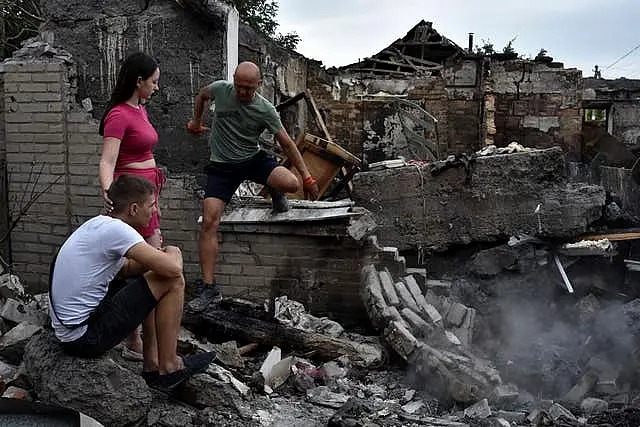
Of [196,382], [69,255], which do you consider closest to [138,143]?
[69,255]

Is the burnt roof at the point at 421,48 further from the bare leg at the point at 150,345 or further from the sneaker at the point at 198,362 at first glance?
the bare leg at the point at 150,345

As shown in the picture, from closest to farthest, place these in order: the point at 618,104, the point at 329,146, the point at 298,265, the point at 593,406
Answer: the point at 593,406 → the point at 298,265 → the point at 329,146 → the point at 618,104

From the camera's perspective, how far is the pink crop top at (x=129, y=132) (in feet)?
12.7

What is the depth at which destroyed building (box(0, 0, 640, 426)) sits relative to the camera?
15.8 feet

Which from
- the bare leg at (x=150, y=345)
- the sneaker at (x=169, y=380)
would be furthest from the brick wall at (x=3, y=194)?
the sneaker at (x=169, y=380)

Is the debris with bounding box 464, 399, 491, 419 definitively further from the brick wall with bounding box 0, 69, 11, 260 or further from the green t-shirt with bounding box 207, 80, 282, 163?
the brick wall with bounding box 0, 69, 11, 260

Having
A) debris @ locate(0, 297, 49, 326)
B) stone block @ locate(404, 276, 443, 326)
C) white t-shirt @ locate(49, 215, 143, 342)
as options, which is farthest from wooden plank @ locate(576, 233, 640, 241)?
debris @ locate(0, 297, 49, 326)

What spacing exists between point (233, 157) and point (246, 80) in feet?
2.01

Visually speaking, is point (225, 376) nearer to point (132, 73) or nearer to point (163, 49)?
point (132, 73)

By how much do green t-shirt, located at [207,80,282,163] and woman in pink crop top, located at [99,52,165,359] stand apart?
2.85 ft

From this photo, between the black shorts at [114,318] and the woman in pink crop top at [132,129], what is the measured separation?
648mm

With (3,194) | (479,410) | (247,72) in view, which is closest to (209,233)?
(247,72)

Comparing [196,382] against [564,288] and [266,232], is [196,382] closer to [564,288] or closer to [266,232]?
[266,232]

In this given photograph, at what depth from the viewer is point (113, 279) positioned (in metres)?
3.46
